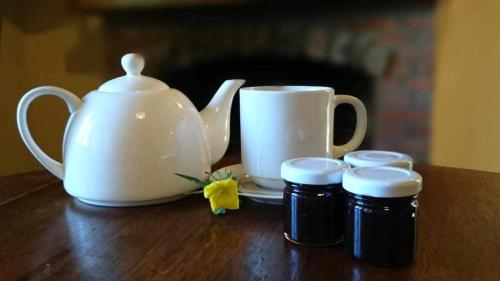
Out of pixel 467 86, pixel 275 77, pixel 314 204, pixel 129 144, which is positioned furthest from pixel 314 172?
pixel 467 86

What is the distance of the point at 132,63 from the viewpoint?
0.70 metres

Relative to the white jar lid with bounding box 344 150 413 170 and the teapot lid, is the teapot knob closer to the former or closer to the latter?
the teapot lid

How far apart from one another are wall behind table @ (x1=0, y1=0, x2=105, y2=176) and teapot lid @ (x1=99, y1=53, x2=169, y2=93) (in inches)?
29.3

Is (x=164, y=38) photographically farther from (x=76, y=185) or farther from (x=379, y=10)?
(x=76, y=185)

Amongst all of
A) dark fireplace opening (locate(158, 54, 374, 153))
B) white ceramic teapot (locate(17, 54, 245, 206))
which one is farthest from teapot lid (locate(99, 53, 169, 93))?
dark fireplace opening (locate(158, 54, 374, 153))

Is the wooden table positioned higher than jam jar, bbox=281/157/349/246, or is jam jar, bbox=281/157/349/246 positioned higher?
jam jar, bbox=281/157/349/246

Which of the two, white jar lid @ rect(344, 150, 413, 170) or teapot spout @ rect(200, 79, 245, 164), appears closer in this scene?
white jar lid @ rect(344, 150, 413, 170)

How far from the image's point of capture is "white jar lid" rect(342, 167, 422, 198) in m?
0.44

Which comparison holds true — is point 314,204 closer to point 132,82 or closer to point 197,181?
point 197,181

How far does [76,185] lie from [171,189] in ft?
0.44

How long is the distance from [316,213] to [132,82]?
1.13 ft

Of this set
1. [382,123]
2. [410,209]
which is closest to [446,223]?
[410,209]

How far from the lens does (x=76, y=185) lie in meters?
0.67

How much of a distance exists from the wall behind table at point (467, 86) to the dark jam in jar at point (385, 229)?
0.89 m
